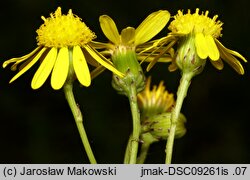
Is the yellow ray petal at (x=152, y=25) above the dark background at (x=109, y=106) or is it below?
below

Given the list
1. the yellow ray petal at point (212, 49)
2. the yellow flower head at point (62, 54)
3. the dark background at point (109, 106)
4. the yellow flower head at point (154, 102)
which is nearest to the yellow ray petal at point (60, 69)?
the yellow flower head at point (62, 54)

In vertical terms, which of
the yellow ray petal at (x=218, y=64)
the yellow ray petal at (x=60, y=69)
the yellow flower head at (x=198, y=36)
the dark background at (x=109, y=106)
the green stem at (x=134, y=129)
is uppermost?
the dark background at (x=109, y=106)

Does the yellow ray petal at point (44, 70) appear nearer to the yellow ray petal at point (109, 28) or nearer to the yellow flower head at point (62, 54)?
the yellow flower head at point (62, 54)

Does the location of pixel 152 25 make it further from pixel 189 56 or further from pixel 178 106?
pixel 178 106

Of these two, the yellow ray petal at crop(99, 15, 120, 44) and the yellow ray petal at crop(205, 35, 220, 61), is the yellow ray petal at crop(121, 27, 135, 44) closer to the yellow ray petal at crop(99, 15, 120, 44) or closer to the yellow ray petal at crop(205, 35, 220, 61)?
the yellow ray petal at crop(99, 15, 120, 44)

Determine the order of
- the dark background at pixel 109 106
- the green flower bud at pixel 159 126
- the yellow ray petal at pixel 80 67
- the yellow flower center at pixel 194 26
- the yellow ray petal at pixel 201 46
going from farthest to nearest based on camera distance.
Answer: the dark background at pixel 109 106
the green flower bud at pixel 159 126
the yellow flower center at pixel 194 26
the yellow ray petal at pixel 201 46
the yellow ray petal at pixel 80 67

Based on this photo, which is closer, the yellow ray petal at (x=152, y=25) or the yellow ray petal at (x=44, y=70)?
the yellow ray petal at (x=44, y=70)

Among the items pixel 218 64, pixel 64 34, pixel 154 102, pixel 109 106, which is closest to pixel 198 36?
pixel 218 64
